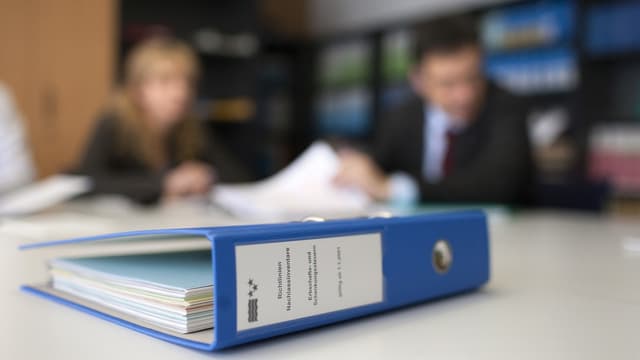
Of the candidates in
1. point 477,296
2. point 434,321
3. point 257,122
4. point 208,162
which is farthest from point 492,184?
point 257,122

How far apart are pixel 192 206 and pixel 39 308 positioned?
116cm

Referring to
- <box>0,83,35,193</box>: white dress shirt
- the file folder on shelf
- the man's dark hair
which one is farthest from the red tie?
the file folder on shelf

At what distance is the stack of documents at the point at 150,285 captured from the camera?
0.41 m

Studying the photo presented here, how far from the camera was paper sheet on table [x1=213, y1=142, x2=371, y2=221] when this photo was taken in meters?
1.26

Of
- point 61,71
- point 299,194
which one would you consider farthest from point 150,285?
point 61,71

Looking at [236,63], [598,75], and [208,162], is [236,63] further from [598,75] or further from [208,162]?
[598,75]

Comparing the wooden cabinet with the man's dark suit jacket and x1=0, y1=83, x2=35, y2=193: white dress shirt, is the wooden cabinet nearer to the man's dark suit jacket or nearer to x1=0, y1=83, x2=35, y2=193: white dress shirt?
x1=0, y1=83, x2=35, y2=193: white dress shirt

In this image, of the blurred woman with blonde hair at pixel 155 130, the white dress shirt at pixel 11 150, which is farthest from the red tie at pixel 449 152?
the white dress shirt at pixel 11 150

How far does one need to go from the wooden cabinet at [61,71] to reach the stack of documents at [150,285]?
2859mm

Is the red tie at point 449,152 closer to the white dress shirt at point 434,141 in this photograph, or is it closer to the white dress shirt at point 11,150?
the white dress shirt at point 434,141

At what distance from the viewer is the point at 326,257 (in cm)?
44

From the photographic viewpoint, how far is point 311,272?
426 millimetres

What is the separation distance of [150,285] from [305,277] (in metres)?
0.11

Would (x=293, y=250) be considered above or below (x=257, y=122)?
below
